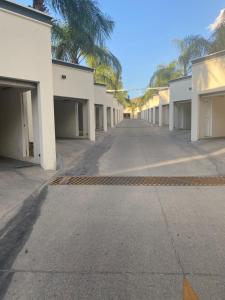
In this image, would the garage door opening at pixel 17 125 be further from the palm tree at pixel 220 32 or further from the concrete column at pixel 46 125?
the palm tree at pixel 220 32

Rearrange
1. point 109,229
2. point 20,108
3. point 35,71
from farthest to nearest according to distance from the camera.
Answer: point 20,108 < point 35,71 < point 109,229

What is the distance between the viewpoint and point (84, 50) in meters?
17.8

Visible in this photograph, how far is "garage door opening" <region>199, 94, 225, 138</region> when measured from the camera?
1664cm

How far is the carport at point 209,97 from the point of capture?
47.6 feet

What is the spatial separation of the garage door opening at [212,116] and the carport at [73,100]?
20.1 feet

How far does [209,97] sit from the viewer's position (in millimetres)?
16516

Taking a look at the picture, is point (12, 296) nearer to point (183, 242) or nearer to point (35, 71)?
point (183, 242)

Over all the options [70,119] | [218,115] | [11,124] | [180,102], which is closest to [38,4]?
[11,124]

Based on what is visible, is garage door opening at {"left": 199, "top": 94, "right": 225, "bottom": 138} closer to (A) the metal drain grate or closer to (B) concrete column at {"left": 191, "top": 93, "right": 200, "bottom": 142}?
(B) concrete column at {"left": 191, "top": 93, "right": 200, "bottom": 142}

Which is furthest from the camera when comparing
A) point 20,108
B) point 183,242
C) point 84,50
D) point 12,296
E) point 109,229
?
point 84,50

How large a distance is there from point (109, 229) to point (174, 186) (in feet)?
9.64

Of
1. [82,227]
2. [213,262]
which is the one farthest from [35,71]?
Result: [213,262]

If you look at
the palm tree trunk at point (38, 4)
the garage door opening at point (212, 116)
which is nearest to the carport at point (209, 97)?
the garage door opening at point (212, 116)

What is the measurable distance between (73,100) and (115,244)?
14.9 meters
